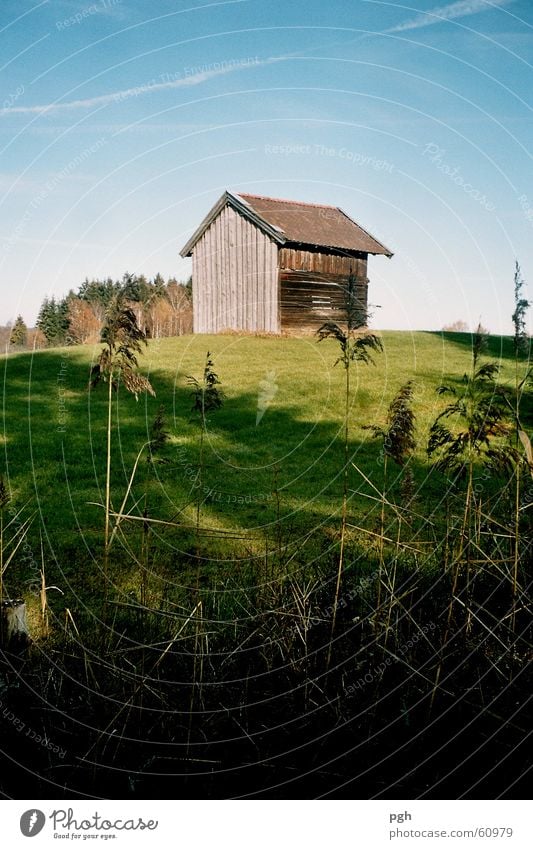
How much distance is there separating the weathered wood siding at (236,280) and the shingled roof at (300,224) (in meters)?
0.51

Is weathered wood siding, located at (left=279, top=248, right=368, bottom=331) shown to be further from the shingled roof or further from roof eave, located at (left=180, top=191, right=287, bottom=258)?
roof eave, located at (left=180, top=191, right=287, bottom=258)

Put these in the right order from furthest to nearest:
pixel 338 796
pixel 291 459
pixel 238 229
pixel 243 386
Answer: pixel 238 229
pixel 243 386
pixel 291 459
pixel 338 796

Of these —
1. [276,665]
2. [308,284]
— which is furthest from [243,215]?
[276,665]

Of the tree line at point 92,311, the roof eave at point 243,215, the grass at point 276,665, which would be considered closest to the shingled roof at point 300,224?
the roof eave at point 243,215

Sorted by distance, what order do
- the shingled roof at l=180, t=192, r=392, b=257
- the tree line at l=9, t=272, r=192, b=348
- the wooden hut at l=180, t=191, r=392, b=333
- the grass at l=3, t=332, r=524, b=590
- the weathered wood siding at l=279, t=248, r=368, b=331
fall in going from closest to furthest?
1. the tree line at l=9, t=272, r=192, b=348
2. the grass at l=3, t=332, r=524, b=590
3. the shingled roof at l=180, t=192, r=392, b=257
4. the wooden hut at l=180, t=191, r=392, b=333
5. the weathered wood siding at l=279, t=248, r=368, b=331

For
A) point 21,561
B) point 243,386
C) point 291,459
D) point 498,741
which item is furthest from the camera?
point 243,386

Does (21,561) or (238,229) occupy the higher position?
(238,229)

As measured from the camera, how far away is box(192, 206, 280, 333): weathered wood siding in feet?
48.4

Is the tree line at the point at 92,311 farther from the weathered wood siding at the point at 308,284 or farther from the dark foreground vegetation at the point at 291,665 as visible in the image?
the weathered wood siding at the point at 308,284

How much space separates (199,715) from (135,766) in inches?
16.2

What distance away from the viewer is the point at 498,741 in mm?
3121

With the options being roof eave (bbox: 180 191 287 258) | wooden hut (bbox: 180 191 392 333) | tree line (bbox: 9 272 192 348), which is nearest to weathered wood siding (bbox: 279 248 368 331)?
wooden hut (bbox: 180 191 392 333)

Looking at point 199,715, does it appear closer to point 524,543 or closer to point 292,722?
point 292,722
